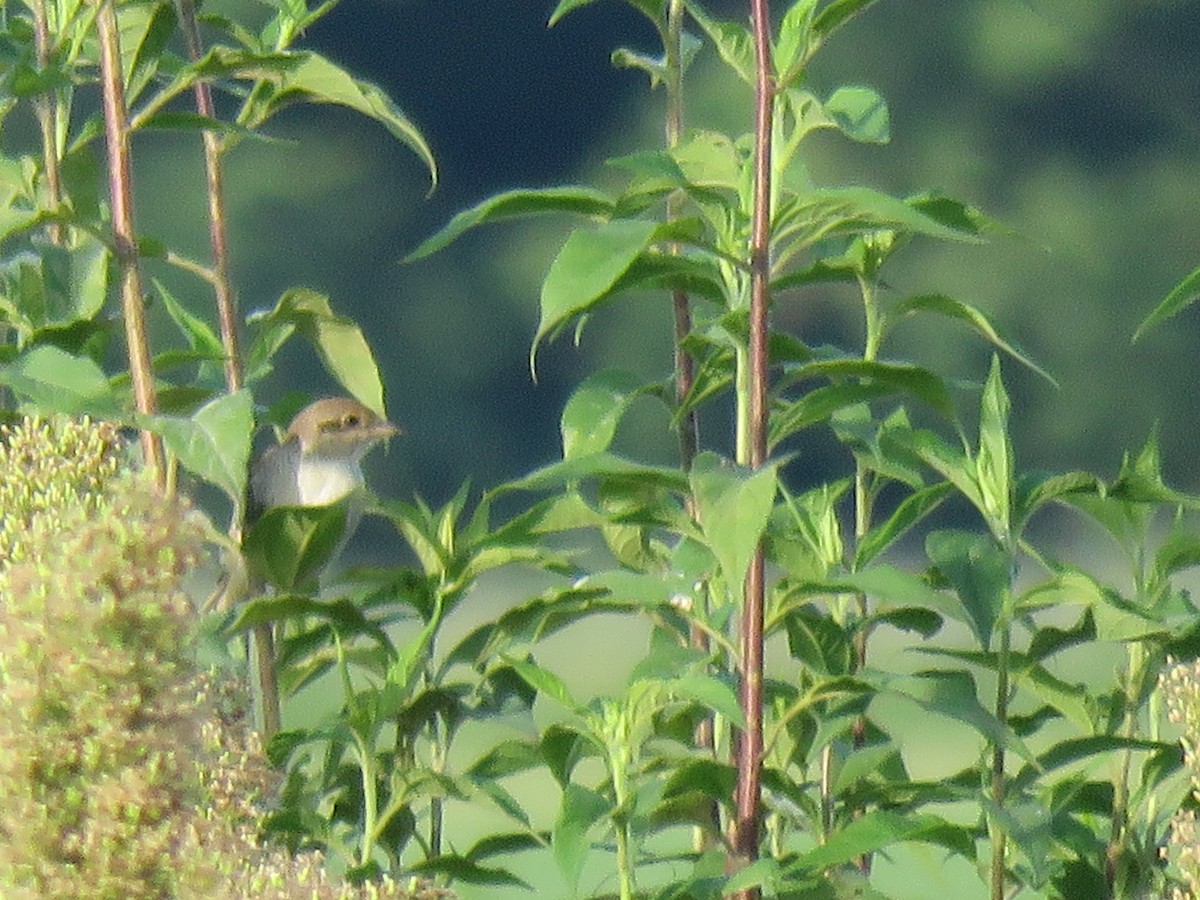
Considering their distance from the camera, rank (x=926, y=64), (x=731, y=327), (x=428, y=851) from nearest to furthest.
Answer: (x=731, y=327)
(x=428, y=851)
(x=926, y=64)

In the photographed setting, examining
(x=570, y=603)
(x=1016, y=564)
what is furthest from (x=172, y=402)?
(x=1016, y=564)

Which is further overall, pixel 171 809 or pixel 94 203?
pixel 94 203

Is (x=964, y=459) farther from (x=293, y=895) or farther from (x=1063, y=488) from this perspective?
(x=293, y=895)

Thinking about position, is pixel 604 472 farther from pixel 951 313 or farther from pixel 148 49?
pixel 148 49

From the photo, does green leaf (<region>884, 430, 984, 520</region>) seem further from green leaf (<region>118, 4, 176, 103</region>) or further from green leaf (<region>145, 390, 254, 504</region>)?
green leaf (<region>118, 4, 176, 103</region>)

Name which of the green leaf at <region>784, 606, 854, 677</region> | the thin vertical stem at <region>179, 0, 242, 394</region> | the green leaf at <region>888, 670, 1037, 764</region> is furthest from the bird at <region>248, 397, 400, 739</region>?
the green leaf at <region>888, 670, 1037, 764</region>

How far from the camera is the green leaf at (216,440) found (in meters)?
1.18

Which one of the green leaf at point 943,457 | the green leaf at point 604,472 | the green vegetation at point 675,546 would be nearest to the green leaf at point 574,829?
the green vegetation at point 675,546

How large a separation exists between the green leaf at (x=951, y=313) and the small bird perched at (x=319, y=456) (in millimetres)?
430

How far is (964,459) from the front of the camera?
1.31 metres

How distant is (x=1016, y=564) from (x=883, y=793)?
0.18m

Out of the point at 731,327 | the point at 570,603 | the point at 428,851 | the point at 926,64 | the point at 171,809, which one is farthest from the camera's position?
the point at 926,64

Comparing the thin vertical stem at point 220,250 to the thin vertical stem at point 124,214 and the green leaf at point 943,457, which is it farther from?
the green leaf at point 943,457

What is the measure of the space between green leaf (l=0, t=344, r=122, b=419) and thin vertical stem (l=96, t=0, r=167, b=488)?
Answer: 0.10 metres
